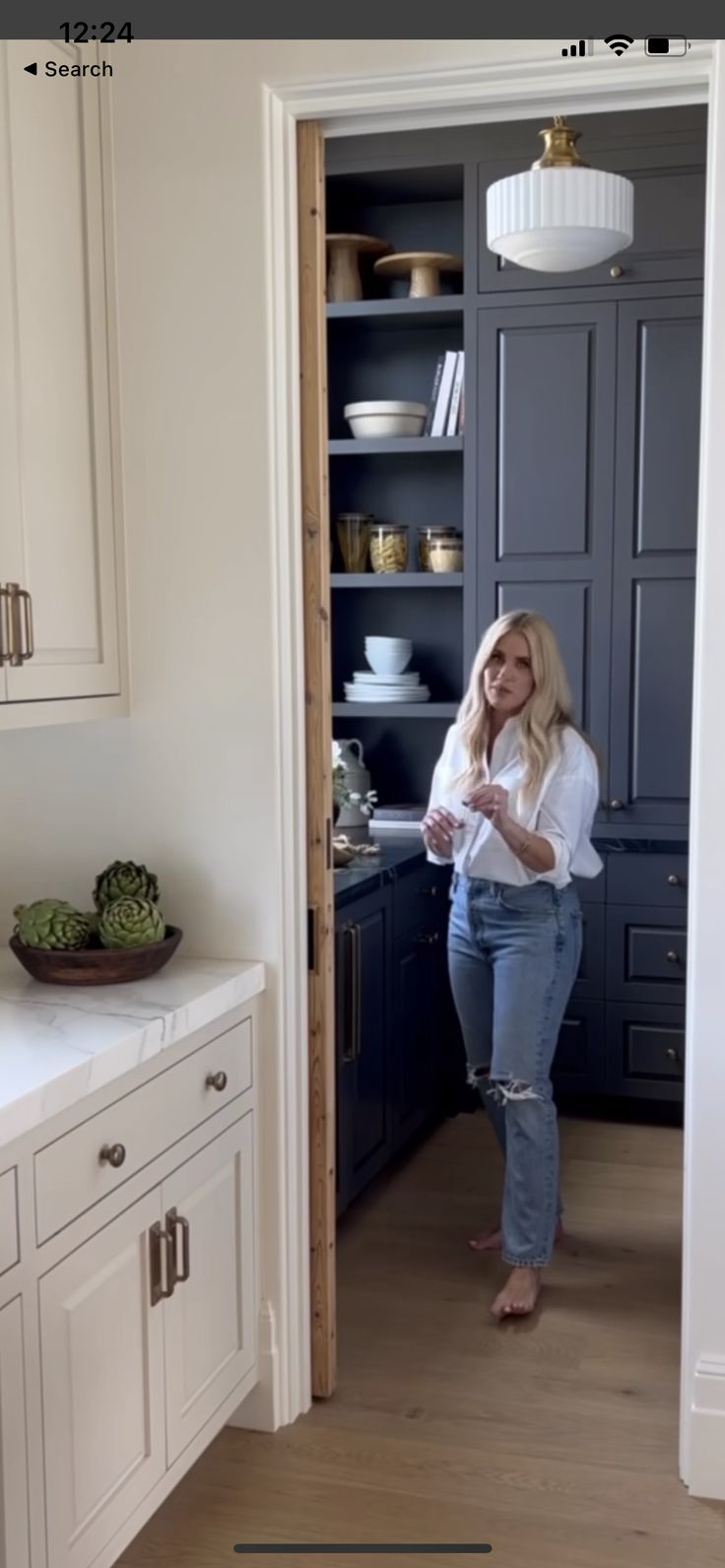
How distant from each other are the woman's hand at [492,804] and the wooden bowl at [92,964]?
881 millimetres

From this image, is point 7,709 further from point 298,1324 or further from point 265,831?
point 298,1324

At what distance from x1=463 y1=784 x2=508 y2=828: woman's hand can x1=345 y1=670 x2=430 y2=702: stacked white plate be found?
128 cm

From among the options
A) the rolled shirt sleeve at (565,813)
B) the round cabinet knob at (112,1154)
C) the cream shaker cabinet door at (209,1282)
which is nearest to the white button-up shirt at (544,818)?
the rolled shirt sleeve at (565,813)

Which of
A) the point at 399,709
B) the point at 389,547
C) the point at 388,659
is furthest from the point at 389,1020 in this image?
the point at 389,547

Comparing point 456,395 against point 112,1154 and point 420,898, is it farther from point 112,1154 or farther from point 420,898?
point 112,1154

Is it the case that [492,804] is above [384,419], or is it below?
below

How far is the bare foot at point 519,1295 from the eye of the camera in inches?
119

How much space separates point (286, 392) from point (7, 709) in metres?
0.72

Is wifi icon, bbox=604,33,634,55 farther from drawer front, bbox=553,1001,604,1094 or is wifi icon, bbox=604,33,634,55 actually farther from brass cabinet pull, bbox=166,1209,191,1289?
drawer front, bbox=553,1001,604,1094

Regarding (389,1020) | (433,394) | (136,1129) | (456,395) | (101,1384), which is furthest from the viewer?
(433,394)

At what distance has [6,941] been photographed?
8.61 ft

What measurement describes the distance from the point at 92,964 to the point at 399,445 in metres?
2.26

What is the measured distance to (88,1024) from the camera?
2.06 m
